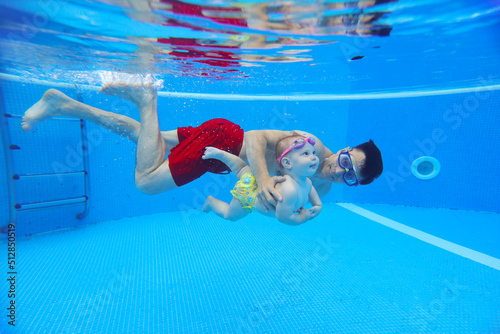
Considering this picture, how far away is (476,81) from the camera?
24.8 ft

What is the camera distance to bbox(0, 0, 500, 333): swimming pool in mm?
3287

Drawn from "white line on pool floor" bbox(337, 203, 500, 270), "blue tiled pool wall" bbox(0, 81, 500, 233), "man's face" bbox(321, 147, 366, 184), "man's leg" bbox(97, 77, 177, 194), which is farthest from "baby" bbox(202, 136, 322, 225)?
"blue tiled pool wall" bbox(0, 81, 500, 233)

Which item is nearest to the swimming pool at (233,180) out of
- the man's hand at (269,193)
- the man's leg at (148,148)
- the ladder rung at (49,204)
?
the ladder rung at (49,204)

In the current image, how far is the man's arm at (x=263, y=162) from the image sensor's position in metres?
2.76

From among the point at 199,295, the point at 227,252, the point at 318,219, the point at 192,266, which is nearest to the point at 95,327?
the point at 199,295

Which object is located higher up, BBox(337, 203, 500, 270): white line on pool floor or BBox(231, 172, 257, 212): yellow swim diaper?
BBox(231, 172, 257, 212): yellow swim diaper

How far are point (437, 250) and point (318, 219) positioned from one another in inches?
100

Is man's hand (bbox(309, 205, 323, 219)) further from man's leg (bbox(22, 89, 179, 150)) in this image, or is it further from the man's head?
man's leg (bbox(22, 89, 179, 150))

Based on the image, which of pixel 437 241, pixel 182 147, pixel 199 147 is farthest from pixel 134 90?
pixel 437 241

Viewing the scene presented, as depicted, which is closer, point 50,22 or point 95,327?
point 95,327

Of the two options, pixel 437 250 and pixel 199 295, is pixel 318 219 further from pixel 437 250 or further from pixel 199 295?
pixel 199 295

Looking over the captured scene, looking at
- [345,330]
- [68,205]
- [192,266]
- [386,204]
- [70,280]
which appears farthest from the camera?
[386,204]

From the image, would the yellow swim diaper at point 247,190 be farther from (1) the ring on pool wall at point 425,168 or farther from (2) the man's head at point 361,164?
(1) the ring on pool wall at point 425,168

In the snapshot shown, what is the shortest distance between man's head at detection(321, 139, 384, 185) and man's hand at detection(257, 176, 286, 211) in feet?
3.33
